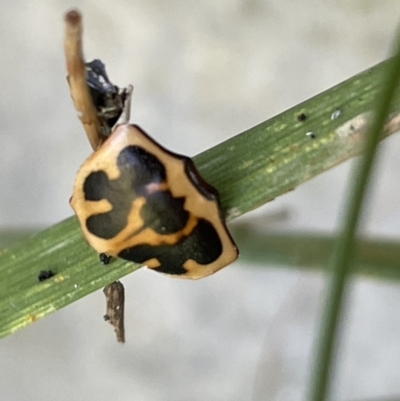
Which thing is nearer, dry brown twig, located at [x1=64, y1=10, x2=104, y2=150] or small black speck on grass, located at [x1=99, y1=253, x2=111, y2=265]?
dry brown twig, located at [x1=64, y1=10, x2=104, y2=150]

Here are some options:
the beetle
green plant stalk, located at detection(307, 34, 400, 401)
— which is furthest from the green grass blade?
green plant stalk, located at detection(307, 34, 400, 401)

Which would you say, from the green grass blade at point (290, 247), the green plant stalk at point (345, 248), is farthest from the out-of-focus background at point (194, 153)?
the green plant stalk at point (345, 248)

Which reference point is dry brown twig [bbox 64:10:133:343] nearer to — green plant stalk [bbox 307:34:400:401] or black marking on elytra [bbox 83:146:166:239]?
black marking on elytra [bbox 83:146:166:239]

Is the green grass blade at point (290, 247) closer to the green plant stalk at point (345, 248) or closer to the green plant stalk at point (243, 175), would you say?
the green plant stalk at point (243, 175)

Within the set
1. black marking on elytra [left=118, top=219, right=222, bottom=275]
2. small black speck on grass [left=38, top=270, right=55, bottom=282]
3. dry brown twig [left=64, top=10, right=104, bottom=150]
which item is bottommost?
black marking on elytra [left=118, top=219, right=222, bottom=275]

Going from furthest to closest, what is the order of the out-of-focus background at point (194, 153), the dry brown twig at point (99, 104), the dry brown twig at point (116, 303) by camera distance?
the out-of-focus background at point (194, 153) → the dry brown twig at point (116, 303) → the dry brown twig at point (99, 104)

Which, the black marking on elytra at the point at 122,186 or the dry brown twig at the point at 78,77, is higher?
the dry brown twig at the point at 78,77

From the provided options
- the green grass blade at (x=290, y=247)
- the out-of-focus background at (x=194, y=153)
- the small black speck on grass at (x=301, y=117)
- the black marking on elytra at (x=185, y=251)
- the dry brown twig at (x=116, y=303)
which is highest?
the small black speck on grass at (x=301, y=117)

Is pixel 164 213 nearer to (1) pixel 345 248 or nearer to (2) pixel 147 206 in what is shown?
(2) pixel 147 206
